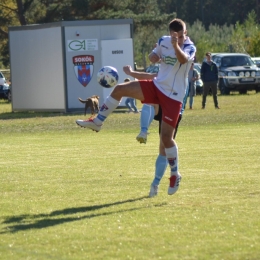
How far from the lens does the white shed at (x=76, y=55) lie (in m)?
29.5

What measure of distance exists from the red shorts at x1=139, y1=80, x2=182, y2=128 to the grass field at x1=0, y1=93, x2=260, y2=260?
3.20 ft

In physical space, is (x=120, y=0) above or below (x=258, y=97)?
above

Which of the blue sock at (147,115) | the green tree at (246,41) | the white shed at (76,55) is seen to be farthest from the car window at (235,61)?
the blue sock at (147,115)

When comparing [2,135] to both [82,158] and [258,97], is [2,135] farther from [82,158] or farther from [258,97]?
[258,97]

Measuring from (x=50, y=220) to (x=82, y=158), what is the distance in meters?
6.19

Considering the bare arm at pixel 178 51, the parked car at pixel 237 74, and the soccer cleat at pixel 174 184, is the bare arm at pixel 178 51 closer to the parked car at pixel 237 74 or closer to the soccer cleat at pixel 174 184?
the soccer cleat at pixel 174 184

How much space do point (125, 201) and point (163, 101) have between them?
1293 millimetres

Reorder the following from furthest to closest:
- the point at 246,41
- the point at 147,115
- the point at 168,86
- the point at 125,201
Answer: the point at 246,41, the point at 147,115, the point at 125,201, the point at 168,86

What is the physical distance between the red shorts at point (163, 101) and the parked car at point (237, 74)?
101 ft

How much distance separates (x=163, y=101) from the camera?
28.8ft

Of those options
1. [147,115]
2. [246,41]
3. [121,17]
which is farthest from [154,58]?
[246,41]

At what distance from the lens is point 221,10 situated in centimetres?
10294

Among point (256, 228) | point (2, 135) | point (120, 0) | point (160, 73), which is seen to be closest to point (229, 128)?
point (2, 135)

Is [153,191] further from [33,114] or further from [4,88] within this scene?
[4,88]
